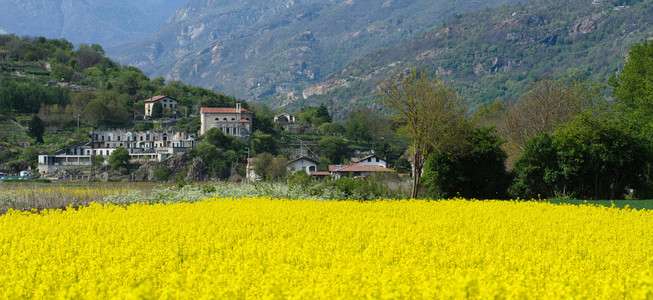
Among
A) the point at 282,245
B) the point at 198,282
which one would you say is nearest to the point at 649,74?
the point at 282,245

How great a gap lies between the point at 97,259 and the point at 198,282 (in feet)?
9.11

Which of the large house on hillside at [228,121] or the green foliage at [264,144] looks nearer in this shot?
the green foliage at [264,144]

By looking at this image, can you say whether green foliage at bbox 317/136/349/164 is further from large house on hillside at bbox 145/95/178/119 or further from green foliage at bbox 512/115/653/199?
green foliage at bbox 512/115/653/199

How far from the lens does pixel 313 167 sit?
96.8 metres

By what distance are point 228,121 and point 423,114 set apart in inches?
3873

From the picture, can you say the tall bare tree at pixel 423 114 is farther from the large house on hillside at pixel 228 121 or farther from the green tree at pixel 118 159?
the large house on hillside at pixel 228 121

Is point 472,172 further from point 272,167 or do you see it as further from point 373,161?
point 373,161

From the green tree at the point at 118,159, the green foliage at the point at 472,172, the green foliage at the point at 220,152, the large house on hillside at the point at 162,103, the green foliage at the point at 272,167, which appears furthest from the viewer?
the large house on hillside at the point at 162,103

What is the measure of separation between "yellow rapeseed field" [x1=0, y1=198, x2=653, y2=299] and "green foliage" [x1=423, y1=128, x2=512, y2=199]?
43.2ft

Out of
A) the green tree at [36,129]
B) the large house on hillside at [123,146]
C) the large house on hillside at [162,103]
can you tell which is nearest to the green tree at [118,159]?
the large house on hillside at [123,146]

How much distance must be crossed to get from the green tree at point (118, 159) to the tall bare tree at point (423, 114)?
7793cm

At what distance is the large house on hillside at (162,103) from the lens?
13835 centimetres

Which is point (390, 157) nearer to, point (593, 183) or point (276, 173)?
point (276, 173)

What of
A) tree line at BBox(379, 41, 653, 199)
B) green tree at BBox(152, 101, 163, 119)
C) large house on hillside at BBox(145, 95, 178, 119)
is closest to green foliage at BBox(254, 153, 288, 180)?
green tree at BBox(152, 101, 163, 119)
